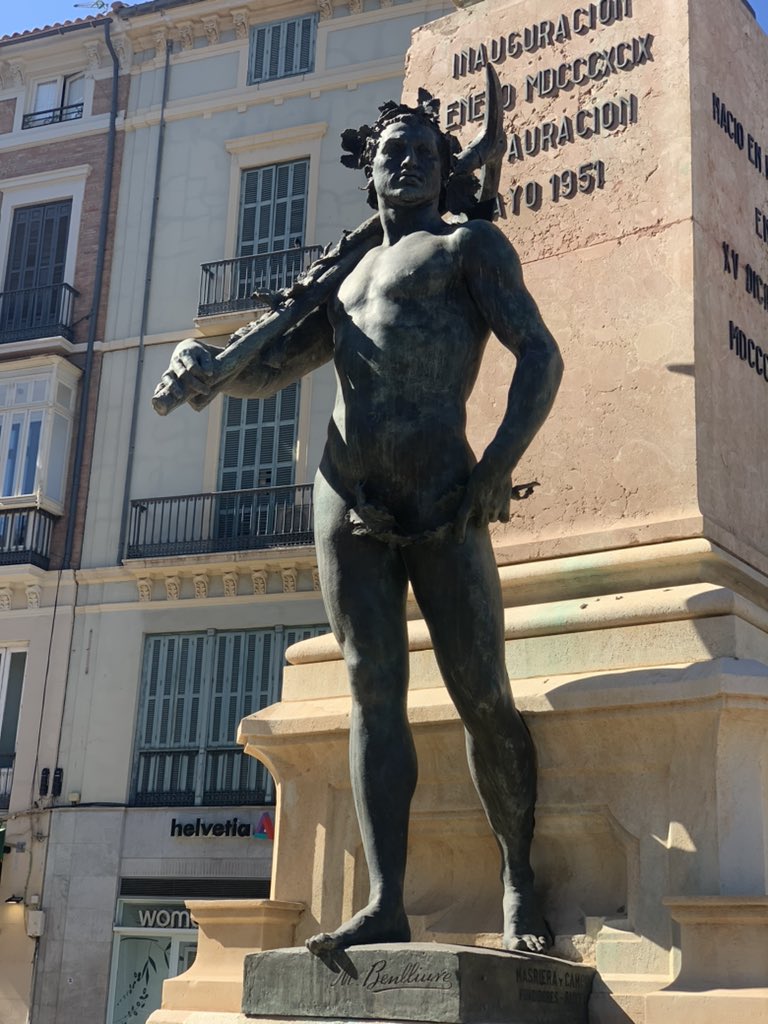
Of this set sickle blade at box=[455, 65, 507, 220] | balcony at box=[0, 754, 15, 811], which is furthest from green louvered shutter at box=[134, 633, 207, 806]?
sickle blade at box=[455, 65, 507, 220]

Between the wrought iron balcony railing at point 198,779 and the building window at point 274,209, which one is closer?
the wrought iron balcony railing at point 198,779

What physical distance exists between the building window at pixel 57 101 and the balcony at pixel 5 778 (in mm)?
10532

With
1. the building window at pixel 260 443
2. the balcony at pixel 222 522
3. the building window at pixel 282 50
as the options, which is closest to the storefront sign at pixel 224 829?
the balcony at pixel 222 522

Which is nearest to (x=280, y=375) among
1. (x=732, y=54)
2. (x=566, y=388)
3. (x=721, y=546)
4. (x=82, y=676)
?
(x=566, y=388)

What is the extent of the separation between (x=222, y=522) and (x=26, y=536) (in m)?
3.00

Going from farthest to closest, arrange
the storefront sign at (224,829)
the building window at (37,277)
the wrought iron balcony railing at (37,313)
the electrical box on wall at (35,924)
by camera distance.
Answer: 1. the building window at (37,277)
2. the wrought iron balcony railing at (37,313)
3. the electrical box on wall at (35,924)
4. the storefront sign at (224,829)

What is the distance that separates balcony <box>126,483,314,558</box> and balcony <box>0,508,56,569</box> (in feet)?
4.39

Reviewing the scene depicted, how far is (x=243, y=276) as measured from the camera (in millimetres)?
22141

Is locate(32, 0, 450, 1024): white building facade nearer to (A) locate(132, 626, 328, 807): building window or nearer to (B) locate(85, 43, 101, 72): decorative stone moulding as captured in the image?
(A) locate(132, 626, 328, 807): building window

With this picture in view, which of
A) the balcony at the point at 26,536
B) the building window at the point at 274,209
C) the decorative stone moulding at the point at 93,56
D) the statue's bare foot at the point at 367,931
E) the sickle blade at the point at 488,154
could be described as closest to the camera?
the statue's bare foot at the point at 367,931

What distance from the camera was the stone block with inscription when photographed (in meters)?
3.07
